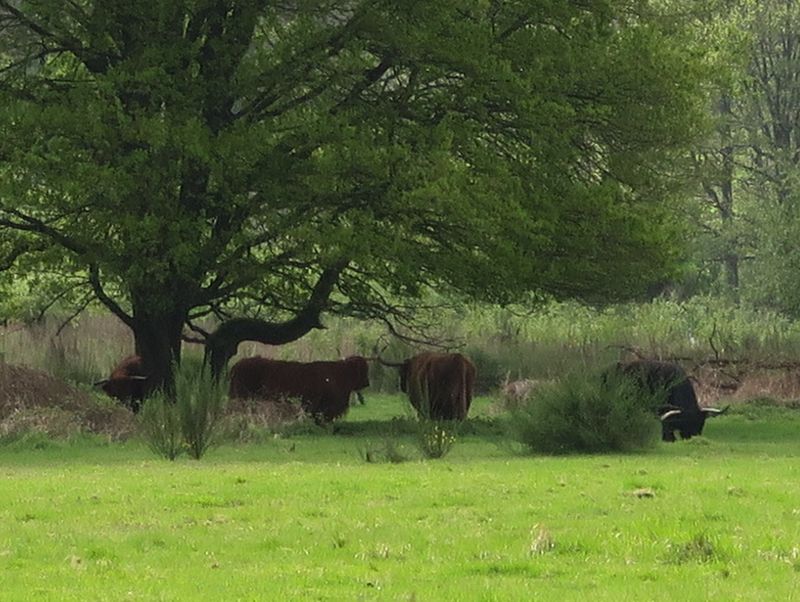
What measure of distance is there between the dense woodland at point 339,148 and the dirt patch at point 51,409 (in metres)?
1.82

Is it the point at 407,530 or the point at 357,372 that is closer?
the point at 407,530

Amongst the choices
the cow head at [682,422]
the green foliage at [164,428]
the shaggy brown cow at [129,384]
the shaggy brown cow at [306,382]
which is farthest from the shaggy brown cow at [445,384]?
the green foliage at [164,428]

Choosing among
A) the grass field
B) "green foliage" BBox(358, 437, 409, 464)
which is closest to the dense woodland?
"green foliage" BBox(358, 437, 409, 464)

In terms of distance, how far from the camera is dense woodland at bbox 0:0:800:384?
23578 mm

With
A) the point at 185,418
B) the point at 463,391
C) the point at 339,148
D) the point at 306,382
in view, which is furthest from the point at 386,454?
the point at 306,382

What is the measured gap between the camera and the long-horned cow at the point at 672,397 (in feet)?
79.7

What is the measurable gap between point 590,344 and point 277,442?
13265mm

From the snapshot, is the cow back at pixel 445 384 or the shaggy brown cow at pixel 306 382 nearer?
the cow back at pixel 445 384

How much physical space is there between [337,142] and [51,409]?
20.6ft

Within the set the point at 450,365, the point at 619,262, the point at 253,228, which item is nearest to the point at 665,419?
the point at 619,262

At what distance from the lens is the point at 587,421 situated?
20.8 m

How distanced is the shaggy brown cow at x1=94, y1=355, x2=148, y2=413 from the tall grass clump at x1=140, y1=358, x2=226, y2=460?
22.1ft

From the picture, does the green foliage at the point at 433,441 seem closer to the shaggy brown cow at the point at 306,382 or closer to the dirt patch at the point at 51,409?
the dirt patch at the point at 51,409

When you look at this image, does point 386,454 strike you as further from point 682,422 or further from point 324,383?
point 324,383
